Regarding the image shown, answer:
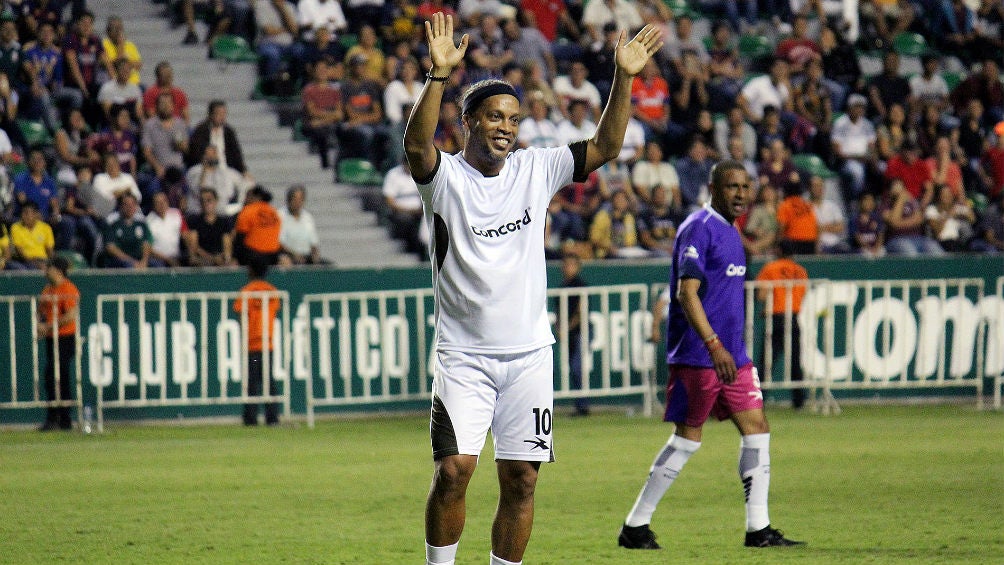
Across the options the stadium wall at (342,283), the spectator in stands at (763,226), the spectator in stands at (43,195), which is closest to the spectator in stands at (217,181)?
the spectator in stands at (43,195)

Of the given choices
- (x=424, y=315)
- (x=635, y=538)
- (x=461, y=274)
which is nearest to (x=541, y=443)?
(x=461, y=274)

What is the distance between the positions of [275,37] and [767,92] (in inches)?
294

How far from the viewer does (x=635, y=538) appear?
841 cm

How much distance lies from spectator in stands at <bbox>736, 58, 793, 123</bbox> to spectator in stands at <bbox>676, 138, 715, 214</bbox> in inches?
78.4

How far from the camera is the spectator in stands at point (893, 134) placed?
73.2 ft

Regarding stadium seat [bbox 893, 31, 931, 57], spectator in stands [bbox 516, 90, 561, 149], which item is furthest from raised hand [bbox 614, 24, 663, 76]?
stadium seat [bbox 893, 31, 931, 57]

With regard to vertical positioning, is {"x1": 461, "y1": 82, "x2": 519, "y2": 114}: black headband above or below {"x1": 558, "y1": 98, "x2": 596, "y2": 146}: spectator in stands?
below

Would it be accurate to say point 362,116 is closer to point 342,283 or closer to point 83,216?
point 342,283

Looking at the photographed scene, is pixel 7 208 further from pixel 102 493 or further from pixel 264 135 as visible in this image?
pixel 102 493

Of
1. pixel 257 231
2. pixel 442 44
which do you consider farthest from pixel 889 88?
pixel 442 44

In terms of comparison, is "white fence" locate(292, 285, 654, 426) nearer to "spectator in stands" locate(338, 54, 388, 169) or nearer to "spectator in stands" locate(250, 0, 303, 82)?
"spectator in stands" locate(338, 54, 388, 169)

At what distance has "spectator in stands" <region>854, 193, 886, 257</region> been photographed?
20.2m

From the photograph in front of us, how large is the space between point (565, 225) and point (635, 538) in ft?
36.1

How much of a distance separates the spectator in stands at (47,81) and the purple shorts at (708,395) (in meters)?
12.8
